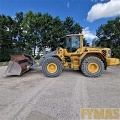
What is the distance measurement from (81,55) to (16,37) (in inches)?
540

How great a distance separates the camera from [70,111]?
334 cm

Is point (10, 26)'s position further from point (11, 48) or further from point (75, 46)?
point (75, 46)

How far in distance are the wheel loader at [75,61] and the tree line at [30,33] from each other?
10845 millimetres

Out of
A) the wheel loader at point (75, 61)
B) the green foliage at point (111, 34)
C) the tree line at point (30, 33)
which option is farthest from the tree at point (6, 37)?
the green foliage at point (111, 34)

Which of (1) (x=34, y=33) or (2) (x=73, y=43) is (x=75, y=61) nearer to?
(2) (x=73, y=43)

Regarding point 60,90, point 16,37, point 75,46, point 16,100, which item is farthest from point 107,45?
point 16,100

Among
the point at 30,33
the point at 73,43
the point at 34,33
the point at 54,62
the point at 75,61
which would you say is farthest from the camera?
the point at 34,33

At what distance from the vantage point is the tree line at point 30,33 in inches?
725

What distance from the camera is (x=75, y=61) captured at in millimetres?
7727
